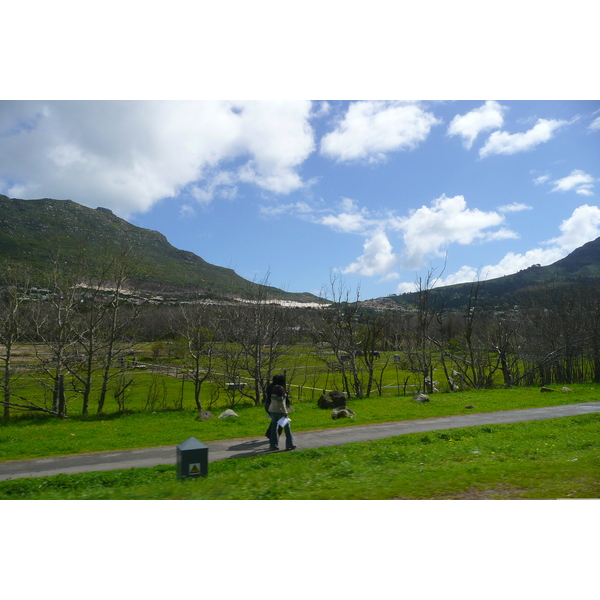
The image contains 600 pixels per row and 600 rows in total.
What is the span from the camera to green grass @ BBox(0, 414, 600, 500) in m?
6.48

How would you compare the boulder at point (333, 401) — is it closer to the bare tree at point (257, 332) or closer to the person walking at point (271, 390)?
the bare tree at point (257, 332)

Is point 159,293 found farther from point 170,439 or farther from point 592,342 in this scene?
point 592,342

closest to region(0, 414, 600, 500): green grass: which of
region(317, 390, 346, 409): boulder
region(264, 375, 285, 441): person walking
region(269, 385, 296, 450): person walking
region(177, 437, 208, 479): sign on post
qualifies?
region(177, 437, 208, 479): sign on post

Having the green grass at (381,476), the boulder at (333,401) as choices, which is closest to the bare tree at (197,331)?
the boulder at (333,401)

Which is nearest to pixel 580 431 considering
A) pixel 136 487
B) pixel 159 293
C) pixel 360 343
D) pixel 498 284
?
pixel 136 487

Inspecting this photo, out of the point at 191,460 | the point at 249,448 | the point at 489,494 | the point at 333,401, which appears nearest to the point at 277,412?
the point at 249,448

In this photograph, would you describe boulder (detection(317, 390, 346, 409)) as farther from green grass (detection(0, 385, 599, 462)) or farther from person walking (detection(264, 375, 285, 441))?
person walking (detection(264, 375, 285, 441))

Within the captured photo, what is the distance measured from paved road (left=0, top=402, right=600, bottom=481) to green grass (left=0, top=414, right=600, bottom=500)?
1.31 m

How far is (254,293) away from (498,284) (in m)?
184

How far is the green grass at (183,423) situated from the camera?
498 inches

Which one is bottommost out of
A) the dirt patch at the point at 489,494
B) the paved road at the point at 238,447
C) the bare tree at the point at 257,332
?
the paved road at the point at 238,447

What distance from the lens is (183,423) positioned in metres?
16.1

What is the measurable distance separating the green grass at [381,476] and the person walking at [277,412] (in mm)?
608

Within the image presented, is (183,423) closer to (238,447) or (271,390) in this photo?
(238,447)
